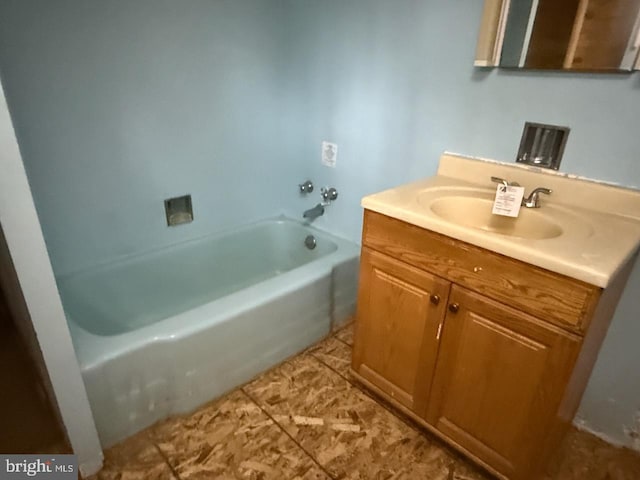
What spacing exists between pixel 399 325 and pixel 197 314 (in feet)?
2.52

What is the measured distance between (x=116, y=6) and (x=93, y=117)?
0.46 metres

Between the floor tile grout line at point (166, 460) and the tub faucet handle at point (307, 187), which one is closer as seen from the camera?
the floor tile grout line at point (166, 460)

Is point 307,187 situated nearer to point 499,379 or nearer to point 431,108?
point 431,108

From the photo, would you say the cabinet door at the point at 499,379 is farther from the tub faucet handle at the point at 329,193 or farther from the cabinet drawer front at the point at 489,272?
the tub faucet handle at the point at 329,193

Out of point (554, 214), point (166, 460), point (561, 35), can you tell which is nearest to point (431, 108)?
point (561, 35)

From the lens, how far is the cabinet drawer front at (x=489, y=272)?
102 centimetres

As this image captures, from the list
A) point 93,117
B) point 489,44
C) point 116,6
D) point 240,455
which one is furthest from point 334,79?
point 240,455

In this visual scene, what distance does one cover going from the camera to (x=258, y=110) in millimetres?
2244

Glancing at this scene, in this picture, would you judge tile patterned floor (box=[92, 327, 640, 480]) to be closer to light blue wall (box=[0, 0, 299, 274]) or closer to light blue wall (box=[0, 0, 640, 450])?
light blue wall (box=[0, 0, 640, 450])

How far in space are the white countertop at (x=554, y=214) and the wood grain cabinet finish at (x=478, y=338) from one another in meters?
0.04

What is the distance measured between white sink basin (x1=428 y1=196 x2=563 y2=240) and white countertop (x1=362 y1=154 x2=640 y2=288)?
0.10ft

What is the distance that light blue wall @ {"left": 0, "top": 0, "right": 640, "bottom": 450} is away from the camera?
1.45 m

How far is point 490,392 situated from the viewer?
1.25 m

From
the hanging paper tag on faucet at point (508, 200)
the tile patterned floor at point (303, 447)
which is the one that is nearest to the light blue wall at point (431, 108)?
the hanging paper tag on faucet at point (508, 200)
